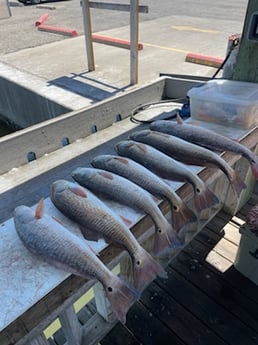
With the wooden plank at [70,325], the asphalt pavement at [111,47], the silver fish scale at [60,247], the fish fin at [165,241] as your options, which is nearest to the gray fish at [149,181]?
the fish fin at [165,241]

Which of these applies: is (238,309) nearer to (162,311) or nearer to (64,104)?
(162,311)

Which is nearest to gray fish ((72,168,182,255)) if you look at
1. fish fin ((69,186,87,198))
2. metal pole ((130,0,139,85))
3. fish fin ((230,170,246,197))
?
fish fin ((69,186,87,198))

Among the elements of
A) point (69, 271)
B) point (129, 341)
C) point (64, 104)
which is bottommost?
point (129, 341)

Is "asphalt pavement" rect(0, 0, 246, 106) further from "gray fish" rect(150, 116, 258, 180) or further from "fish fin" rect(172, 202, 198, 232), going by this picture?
"fish fin" rect(172, 202, 198, 232)

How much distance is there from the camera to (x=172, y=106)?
194 inches

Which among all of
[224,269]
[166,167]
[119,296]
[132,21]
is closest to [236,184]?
[166,167]

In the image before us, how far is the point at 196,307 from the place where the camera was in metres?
2.54

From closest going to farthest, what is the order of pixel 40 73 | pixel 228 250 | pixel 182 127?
pixel 182 127
pixel 228 250
pixel 40 73

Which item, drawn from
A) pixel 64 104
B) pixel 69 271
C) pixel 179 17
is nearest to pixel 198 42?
pixel 179 17

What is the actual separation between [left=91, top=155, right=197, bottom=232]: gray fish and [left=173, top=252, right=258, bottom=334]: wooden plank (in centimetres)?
140

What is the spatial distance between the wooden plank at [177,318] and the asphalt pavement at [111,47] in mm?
3879

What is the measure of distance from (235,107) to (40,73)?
17.3 feet

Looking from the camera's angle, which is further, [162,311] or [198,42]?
[198,42]

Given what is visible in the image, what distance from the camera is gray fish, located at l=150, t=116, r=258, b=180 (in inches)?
77.7
